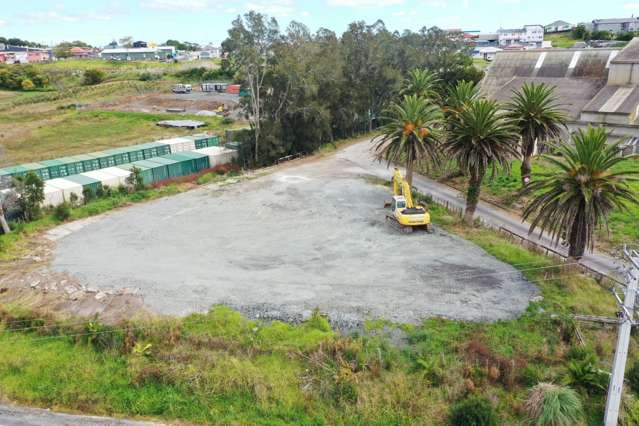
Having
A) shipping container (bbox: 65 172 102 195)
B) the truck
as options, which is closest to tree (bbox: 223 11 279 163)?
shipping container (bbox: 65 172 102 195)

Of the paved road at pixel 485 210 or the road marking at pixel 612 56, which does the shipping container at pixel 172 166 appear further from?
the road marking at pixel 612 56

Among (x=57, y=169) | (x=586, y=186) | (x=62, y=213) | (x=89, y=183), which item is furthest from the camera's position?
(x=57, y=169)

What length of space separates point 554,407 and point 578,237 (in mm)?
12756

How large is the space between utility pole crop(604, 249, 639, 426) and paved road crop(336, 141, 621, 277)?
5.78 m

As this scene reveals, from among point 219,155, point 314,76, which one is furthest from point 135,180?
point 314,76

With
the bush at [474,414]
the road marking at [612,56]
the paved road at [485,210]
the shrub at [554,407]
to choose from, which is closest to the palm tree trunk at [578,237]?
the paved road at [485,210]

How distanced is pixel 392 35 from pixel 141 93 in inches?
2974

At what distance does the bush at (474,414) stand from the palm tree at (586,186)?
443 inches

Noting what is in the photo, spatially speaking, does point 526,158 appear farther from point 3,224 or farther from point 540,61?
point 3,224

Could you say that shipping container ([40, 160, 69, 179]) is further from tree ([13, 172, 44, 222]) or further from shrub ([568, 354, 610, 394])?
shrub ([568, 354, 610, 394])

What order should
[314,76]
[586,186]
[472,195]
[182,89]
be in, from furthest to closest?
[182,89] → [314,76] → [472,195] → [586,186]

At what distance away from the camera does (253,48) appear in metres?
50.2

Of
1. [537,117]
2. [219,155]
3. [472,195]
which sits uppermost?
[537,117]

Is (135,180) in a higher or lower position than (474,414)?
higher
